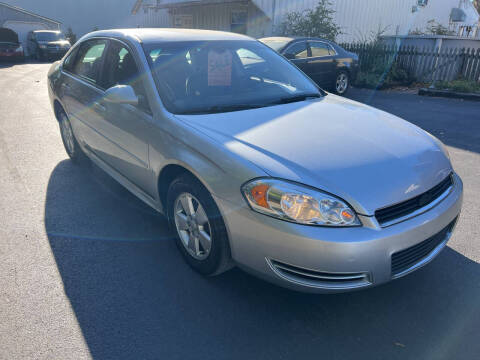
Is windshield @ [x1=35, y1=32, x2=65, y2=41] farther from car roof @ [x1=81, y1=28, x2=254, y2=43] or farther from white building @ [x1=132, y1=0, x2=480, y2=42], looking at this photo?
car roof @ [x1=81, y1=28, x2=254, y2=43]

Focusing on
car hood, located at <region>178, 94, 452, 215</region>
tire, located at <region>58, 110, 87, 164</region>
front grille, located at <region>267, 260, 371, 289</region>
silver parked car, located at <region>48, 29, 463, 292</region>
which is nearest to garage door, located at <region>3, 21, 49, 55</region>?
tire, located at <region>58, 110, 87, 164</region>

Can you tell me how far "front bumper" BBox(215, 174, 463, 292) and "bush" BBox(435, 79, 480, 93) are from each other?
10.0 metres

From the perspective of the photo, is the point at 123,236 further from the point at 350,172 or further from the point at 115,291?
the point at 350,172

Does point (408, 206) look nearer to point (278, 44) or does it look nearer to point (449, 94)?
point (278, 44)

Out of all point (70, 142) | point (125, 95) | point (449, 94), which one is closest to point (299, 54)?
point (449, 94)

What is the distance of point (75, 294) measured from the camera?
2.66 meters

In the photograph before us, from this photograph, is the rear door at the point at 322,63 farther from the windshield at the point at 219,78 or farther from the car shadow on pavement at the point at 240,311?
the car shadow on pavement at the point at 240,311

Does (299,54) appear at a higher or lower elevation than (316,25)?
lower

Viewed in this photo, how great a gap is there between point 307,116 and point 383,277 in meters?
1.36

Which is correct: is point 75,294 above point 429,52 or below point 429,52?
below

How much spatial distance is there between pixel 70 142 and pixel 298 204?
3.74 m

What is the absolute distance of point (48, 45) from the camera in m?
19.6

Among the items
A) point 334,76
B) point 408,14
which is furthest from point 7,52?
point 408,14

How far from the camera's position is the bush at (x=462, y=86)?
35.0 feet
